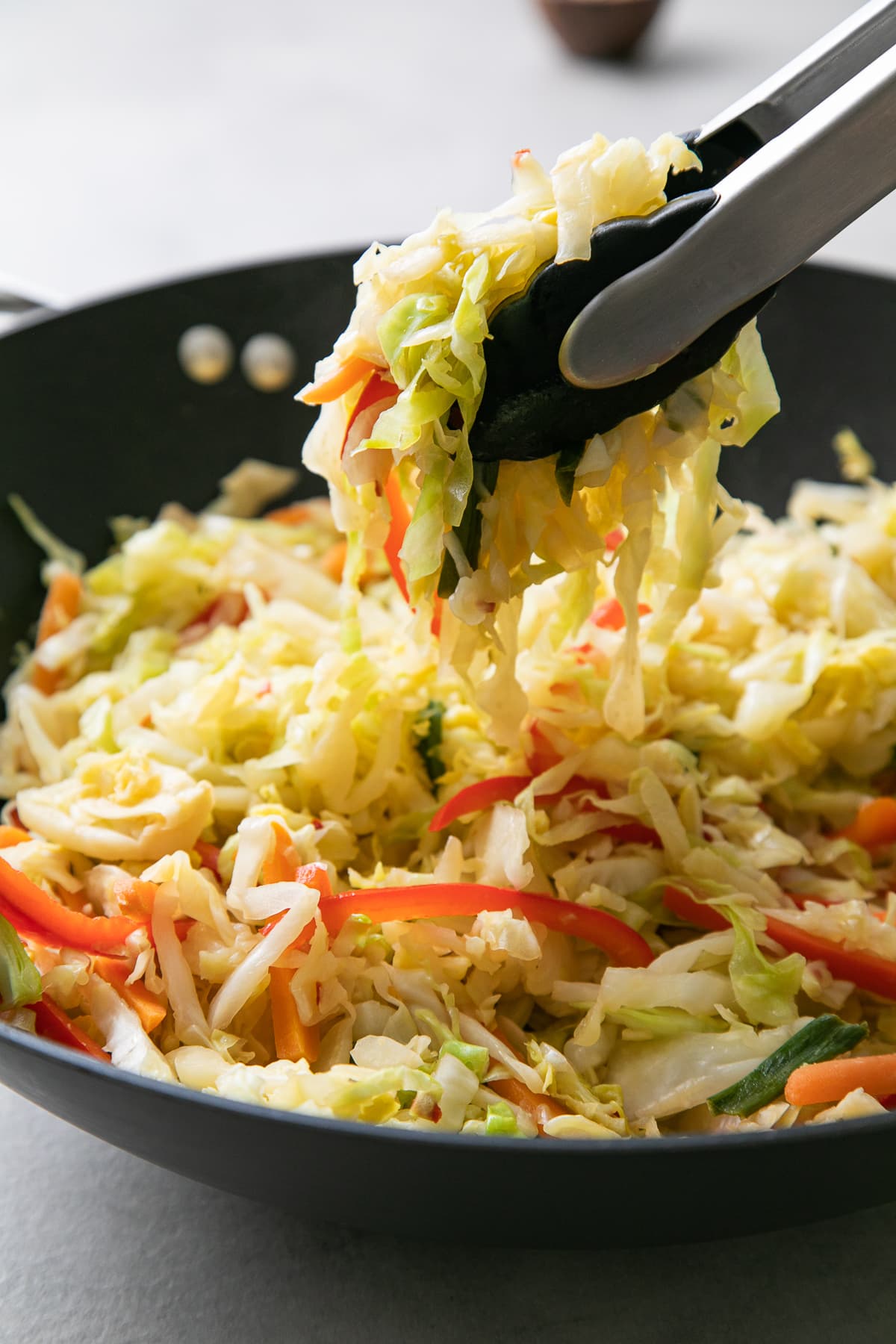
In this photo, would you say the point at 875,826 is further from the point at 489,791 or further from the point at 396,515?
the point at 396,515

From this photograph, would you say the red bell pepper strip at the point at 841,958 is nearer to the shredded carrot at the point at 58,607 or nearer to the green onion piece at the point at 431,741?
the green onion piece at the point at 431,741

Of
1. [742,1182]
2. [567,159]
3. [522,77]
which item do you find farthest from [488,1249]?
[522,77]

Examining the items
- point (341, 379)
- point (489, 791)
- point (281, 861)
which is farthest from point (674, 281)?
point (281, 861)

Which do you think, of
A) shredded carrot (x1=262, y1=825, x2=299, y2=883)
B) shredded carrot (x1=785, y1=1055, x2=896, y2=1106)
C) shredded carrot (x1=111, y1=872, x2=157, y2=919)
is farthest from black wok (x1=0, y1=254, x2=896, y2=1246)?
shredded carrot (x1=785, y1=1055, x2=896, y2=1106)

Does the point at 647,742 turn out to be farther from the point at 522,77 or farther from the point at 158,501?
the point at 522,77

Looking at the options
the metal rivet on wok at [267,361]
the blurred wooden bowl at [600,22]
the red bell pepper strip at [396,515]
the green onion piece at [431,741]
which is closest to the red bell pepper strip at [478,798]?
the green onion piece at [431,741]

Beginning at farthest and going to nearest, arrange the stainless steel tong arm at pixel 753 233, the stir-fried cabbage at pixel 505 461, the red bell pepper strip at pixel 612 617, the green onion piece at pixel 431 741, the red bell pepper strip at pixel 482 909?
the red bell pepper strip at pixel 612 617
the green onion piece at pixel 431 741
the red bell pepper strip at pixel 482 909
the stir-fried cabbage at pixel 505 461
the stainless steel tong arm at pixel 753 233
